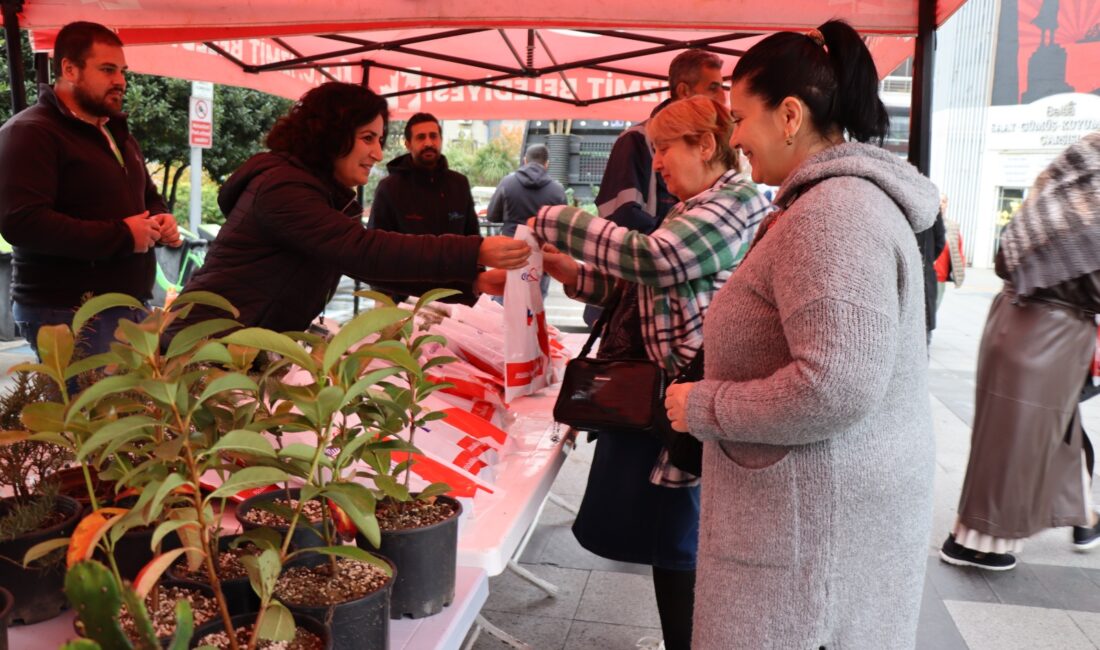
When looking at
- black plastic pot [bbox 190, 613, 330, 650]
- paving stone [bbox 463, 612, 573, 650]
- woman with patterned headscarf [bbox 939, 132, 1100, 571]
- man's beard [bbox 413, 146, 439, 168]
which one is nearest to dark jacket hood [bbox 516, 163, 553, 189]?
man's beard [bbox 413, 146, 439, 168]

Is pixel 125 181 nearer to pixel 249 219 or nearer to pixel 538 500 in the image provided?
pixel 249 219

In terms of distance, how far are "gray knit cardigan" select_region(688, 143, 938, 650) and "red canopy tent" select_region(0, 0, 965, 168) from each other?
2022 millimetres

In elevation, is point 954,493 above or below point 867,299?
Result: below

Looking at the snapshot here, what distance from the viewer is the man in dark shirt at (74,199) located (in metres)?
2.65

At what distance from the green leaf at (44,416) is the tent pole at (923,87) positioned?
2.79 metres

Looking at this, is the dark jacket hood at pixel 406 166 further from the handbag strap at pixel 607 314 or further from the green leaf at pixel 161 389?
the green leaf at pixel 161 389

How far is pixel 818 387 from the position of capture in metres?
1.20

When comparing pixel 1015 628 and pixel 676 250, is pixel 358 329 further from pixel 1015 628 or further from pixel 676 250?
pixel 1015 628

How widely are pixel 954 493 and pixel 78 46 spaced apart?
3.98 meters

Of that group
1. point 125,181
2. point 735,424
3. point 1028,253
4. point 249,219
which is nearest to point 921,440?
point 735,424

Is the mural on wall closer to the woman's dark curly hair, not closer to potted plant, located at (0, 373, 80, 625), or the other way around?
the woman's dark curly hair

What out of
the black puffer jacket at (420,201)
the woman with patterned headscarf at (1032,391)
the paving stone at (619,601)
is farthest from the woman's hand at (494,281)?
the black puffer jacket at (420,201)

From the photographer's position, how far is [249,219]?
2111mm

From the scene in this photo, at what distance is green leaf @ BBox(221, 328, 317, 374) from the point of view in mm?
960
